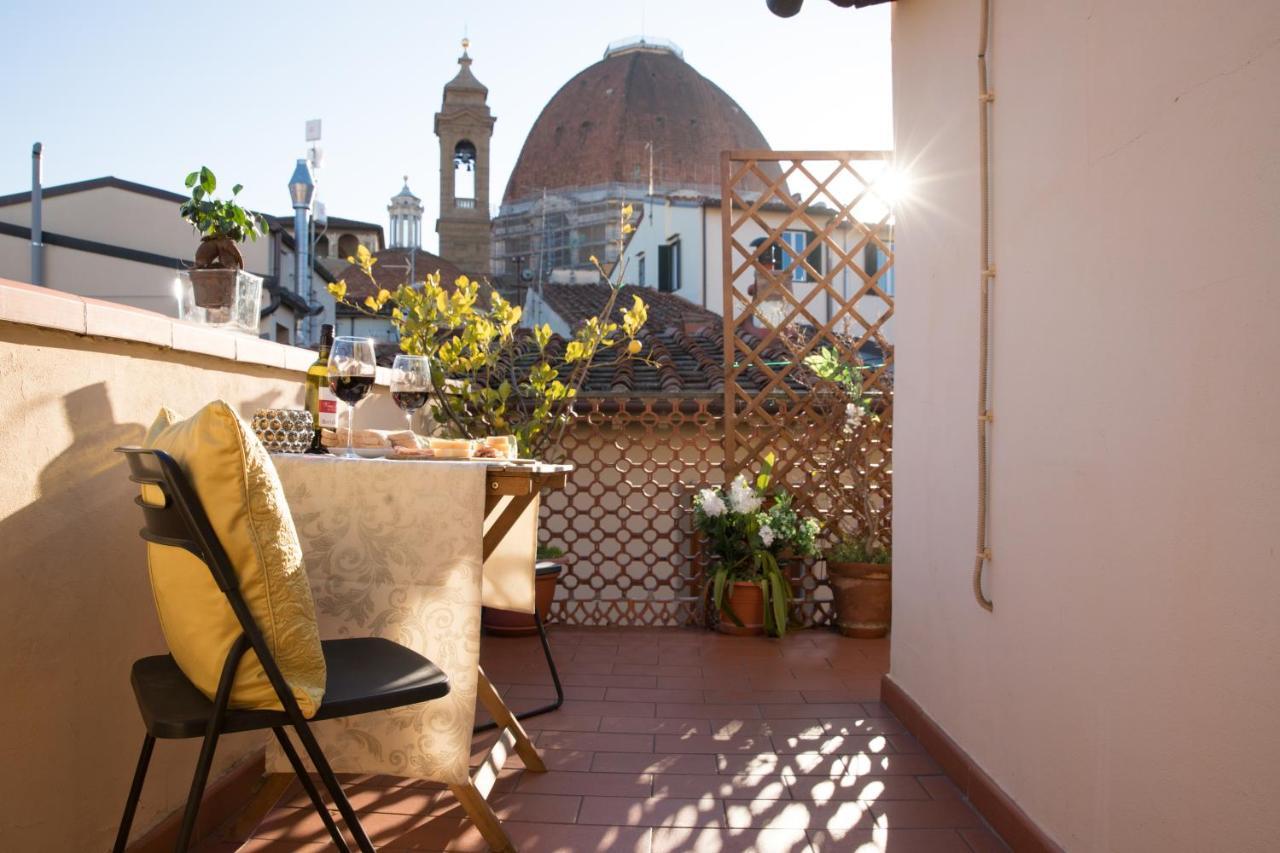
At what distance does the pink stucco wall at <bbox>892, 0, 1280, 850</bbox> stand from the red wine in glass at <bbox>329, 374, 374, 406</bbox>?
1.53 metres

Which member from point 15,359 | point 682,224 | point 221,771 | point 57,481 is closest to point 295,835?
point 221,771

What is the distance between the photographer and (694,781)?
2.75m

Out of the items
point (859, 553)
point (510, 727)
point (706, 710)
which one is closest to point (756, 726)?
point (706, 710)

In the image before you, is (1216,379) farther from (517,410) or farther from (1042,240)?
(517,410)

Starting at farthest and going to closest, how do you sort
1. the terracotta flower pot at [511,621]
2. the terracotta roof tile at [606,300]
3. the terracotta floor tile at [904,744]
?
1. the terracotta roof tile at [606,300]
2. the terracotta flower pot at [511,621]
3. the terracotta floor tile at [904,744]

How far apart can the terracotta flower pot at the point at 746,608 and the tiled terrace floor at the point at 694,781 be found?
0.65 meters

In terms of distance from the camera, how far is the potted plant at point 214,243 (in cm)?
259

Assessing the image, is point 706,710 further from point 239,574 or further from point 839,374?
point 239,574

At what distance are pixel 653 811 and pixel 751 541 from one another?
239 centimetres

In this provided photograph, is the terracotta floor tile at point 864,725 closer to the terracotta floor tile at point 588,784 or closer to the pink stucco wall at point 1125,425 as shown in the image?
the pink stucco wall at point 1125,425

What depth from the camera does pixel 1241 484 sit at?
146 cm

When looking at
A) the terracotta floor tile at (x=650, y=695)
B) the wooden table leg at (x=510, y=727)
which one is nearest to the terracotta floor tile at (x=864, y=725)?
the terracotta floor tile at (x=650, y=695)

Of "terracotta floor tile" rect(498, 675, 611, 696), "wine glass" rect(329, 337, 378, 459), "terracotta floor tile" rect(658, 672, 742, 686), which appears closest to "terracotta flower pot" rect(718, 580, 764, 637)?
"terracotta floor tile" rect(658, 672, 742, 686)

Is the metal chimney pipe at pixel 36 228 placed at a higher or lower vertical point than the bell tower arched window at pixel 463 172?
lower
